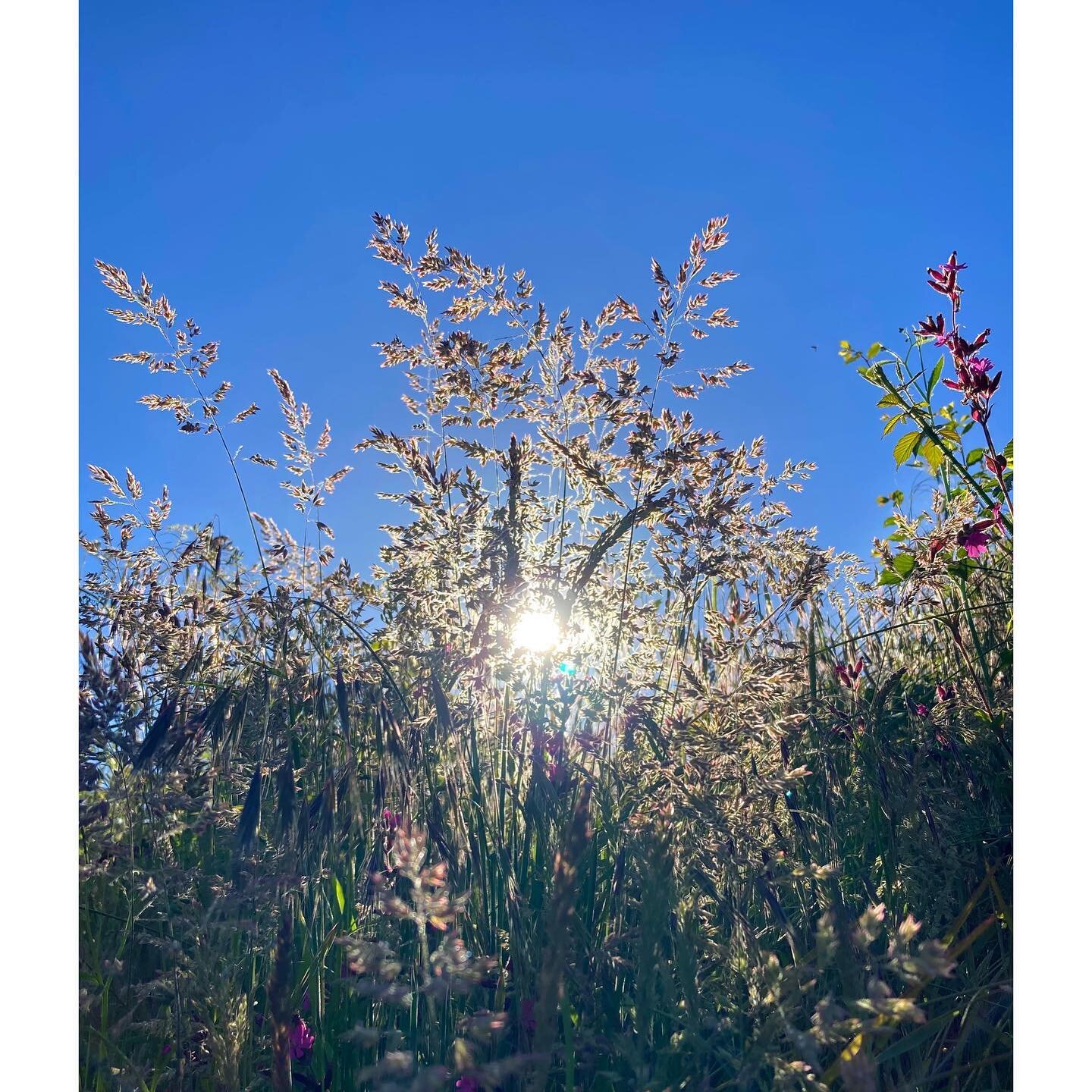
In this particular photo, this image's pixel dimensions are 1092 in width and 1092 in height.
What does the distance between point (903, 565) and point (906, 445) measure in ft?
1.17

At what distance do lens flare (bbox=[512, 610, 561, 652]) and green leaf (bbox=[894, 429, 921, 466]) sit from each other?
0.94m

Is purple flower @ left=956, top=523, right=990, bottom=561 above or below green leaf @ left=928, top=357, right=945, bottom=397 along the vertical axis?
below

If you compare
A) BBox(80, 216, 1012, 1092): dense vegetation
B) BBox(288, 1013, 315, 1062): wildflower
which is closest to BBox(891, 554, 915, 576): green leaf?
BBox(80, 216, 1012, 1092): dense vegetation

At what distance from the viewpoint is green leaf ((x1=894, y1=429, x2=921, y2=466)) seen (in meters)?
2.05

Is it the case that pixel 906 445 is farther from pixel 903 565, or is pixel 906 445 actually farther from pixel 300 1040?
pixel 300 1040

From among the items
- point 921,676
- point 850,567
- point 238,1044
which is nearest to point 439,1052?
point 238,1044

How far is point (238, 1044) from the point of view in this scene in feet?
3.93

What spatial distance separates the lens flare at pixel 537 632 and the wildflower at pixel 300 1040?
74 centimetres
